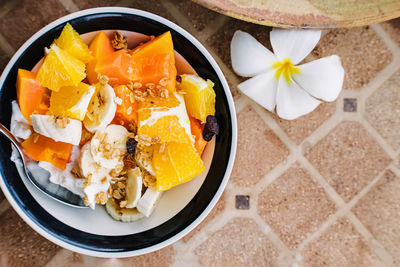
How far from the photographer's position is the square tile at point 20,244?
847 mm

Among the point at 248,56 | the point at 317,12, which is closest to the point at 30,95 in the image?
the point at 248,56

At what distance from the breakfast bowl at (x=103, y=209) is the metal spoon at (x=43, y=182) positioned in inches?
0.5

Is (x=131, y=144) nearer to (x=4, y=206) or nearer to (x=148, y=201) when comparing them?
(x=148, y=201)

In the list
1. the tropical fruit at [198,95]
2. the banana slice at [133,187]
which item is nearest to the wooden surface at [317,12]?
the tropical fruit at [198,95]

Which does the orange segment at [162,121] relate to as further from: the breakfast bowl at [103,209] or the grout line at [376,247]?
the grout line at [376,247]

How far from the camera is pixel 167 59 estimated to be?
0.71 m

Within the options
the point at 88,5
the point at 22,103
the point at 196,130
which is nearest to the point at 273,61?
the point at 196,130

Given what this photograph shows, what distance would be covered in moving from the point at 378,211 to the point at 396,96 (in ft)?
0.89

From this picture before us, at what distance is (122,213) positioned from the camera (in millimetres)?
775

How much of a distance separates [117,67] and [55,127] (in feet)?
0.49

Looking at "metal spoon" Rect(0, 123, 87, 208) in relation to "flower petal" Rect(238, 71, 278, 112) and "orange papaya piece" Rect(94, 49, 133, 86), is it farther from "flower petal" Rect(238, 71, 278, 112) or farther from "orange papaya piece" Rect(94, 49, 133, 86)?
"flower petal" Rect(238, 71, 278, 112)

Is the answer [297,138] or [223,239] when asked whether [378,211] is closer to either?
[297,138]

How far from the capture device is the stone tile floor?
0.88 metres

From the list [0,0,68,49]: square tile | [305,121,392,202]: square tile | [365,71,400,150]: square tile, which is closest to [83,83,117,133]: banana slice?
[0,0,68,49]: square tile
